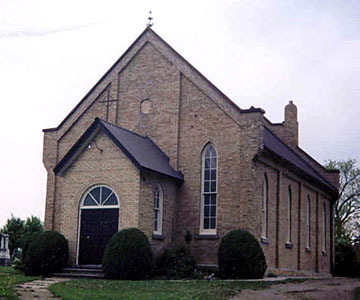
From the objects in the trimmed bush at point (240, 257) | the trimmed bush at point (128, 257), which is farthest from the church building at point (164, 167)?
the trimmed bush at point (240, 257)

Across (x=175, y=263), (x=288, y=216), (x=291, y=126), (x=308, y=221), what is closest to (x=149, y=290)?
(x=175, y=263)

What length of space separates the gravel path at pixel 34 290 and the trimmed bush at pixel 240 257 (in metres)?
6.74

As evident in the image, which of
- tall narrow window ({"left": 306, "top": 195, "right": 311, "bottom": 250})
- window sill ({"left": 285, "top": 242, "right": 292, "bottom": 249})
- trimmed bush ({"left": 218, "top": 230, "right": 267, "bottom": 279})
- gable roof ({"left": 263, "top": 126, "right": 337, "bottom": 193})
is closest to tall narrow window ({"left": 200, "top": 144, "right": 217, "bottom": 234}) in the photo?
gable roof ({"left": 263, "top": 126, "right": 337, "bottom": 193})

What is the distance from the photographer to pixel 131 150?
77.2 feet

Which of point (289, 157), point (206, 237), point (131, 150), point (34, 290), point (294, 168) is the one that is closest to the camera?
point (34, 290)

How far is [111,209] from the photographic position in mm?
23688

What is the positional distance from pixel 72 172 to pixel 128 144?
9.46 ft

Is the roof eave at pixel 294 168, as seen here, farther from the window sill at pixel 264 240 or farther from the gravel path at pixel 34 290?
the gravel path at pixel 34 290

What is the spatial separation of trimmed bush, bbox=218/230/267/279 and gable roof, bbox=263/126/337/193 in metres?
5.03

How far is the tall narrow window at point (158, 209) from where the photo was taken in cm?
2444

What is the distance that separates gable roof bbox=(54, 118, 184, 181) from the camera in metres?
23.3

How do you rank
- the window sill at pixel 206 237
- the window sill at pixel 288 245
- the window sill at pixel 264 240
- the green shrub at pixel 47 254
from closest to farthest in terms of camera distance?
the green shrub at pixel 47 254 → the window sill at pixel 206 237 → the window sill at pixel 264 240 → the window sill at pixel 288 245

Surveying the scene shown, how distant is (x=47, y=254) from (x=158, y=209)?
4.96 meters

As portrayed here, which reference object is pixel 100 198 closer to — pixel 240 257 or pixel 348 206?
pixel 240 257
